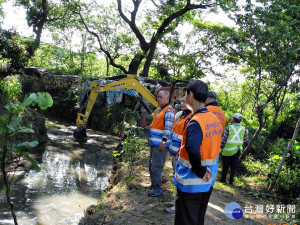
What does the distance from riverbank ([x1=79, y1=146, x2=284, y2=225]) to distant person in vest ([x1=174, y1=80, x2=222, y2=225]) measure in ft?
4.96

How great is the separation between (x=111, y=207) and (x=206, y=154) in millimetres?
2603

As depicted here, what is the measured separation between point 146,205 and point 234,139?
276 centimetres

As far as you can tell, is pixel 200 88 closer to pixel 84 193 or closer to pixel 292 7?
pixel 84 193

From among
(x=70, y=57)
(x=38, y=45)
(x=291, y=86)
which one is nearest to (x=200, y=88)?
(x=291, y=86)

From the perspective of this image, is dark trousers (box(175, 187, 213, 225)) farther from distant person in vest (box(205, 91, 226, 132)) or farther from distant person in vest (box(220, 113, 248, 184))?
distant person in vest (box(220, 113, 248, 184))

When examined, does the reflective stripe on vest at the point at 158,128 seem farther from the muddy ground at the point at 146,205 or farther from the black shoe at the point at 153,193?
the muddy ground at the point at 146,205

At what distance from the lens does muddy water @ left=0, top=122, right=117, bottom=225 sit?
462cm

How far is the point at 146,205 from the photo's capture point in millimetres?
4352

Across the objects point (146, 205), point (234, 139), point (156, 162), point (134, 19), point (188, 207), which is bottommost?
point (146, 205)

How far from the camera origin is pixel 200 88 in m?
2.50

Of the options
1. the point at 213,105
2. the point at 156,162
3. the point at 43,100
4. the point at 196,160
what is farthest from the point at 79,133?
the point at 196,160

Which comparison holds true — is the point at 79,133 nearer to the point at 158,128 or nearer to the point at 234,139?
the point at 234,139

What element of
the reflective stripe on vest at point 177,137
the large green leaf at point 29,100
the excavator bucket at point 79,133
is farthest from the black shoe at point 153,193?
the excavator bucket at point 79,133

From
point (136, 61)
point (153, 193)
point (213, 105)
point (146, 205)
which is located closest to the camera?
point (146, 205)
